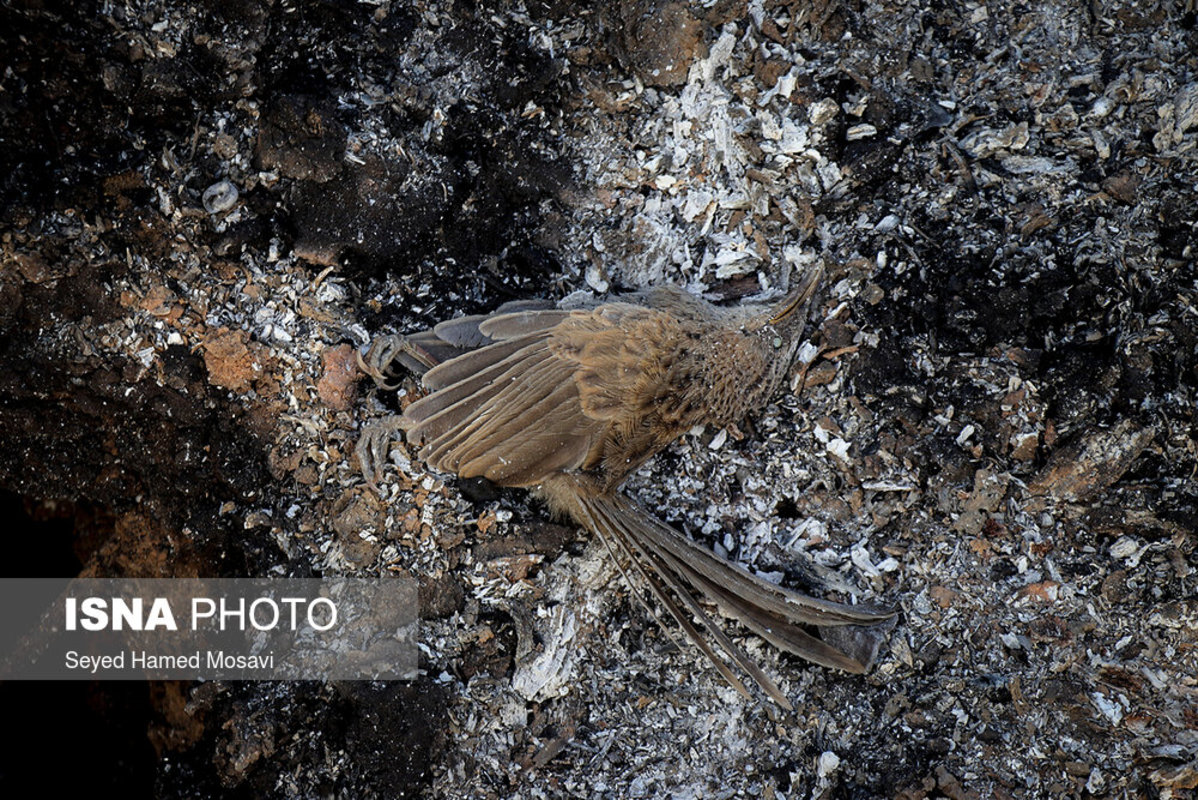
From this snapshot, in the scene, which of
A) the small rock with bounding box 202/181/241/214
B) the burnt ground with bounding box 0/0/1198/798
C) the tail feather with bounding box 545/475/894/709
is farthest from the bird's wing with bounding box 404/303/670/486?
the small rock with bounding box 202/181/241/214

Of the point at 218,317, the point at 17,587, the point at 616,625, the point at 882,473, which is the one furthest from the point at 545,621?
the point at 17,587

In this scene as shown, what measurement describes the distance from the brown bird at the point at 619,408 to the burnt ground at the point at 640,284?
138 millimetres

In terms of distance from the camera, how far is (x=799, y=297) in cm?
250

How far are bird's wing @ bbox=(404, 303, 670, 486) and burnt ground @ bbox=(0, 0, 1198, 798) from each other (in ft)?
1.04

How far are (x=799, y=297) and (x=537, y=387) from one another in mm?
801

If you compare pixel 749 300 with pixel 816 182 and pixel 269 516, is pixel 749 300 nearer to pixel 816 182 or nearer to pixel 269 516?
pixel 816 182

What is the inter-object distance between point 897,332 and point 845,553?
641mm

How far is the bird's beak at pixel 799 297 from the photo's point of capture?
8.14 ft

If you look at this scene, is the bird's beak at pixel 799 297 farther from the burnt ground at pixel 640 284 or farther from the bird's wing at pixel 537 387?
Answer: the bird's wing at pixel 537 387

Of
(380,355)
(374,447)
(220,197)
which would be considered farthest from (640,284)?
(220,197)

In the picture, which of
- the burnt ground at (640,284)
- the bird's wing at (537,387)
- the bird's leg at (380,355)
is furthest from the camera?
the bird's leg at (380,355)

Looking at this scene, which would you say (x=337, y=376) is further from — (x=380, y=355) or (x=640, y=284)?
Answer: (x=640, y=284)

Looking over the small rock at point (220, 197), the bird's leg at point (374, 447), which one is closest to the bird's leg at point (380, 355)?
the bird's leg at point (374, 447)

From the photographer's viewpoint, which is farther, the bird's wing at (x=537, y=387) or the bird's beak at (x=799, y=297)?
the bird's beak at (x=799, y=297)
